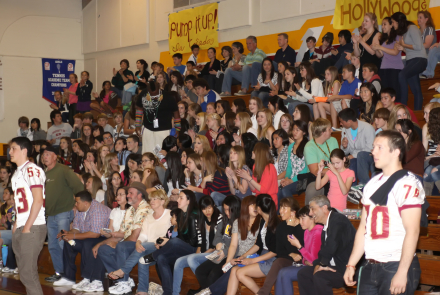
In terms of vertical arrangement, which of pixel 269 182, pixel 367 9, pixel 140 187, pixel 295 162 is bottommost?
pixel 140 187

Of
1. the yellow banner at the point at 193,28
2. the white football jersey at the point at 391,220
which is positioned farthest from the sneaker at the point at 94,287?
the yellow banner at the point at 193,28

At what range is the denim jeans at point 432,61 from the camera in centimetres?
812

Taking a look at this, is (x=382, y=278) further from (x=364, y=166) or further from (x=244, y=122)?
(x=244, y=122)

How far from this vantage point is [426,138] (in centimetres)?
608

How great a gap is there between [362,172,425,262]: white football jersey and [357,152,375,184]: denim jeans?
3.21m

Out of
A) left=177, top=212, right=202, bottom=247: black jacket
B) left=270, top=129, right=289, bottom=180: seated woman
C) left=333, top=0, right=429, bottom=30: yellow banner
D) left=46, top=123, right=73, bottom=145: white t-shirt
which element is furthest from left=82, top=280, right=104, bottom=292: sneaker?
left=333, top=0, right=429, bottom=30: yellow banner

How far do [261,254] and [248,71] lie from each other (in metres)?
5.64

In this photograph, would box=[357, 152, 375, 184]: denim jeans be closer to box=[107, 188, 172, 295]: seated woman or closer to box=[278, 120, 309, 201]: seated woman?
box=[278, 120, 309, 201]: seated woman

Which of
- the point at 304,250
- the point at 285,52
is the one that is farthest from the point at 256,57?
the point at 304,250

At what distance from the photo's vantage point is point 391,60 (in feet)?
25.6

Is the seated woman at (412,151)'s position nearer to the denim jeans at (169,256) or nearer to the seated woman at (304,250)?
the seated woman at (304,250)

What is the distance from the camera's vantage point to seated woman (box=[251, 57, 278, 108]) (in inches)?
366

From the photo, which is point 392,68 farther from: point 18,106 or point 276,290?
point 18,106

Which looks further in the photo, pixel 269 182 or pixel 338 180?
pixel 269 182
